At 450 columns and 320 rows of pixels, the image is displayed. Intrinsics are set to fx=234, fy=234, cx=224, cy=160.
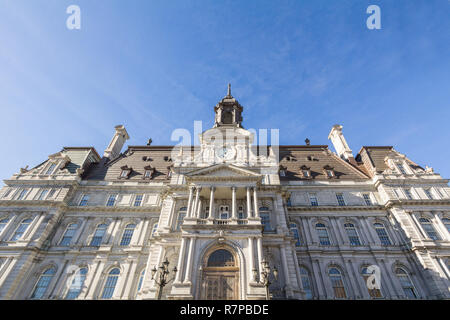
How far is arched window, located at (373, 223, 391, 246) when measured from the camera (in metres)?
24.6

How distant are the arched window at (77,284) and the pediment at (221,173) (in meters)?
14.1

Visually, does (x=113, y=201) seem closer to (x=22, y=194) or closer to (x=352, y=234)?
(x=22, y=194)

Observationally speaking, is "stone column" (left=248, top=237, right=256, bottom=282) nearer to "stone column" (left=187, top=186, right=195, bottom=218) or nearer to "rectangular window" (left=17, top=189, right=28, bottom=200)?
"stone column" (left=187, top=186, right=195, bottom=218)

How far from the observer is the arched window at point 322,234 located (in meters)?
24.9

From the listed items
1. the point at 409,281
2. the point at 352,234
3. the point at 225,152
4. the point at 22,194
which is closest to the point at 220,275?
the point at 225,152

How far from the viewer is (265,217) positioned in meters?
24.4

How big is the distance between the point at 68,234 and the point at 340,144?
4022 cm
